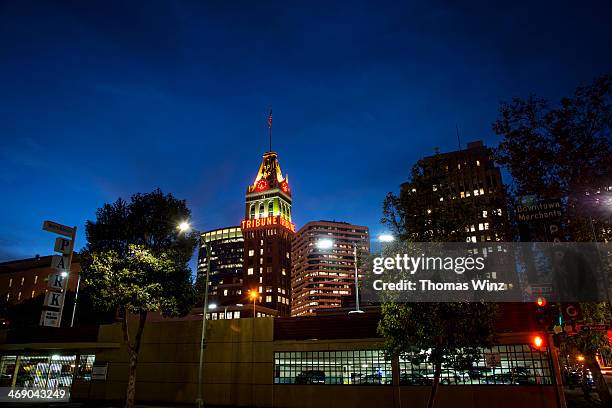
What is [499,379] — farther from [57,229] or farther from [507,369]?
[57,229]

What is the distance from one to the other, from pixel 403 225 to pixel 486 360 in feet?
35.4

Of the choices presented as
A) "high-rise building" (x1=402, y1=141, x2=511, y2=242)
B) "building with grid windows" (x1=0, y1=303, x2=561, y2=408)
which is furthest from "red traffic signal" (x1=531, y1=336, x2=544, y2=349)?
"high-rise building" (x1=402, y1=141, x2=511, y2=242)

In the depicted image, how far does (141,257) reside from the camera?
29.2m

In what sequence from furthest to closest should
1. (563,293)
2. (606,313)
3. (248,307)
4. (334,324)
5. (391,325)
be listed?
(248,307), (334,324), (606,313), (563,293), (391,325)

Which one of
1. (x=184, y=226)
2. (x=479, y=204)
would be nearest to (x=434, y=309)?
(x=479, y=204)

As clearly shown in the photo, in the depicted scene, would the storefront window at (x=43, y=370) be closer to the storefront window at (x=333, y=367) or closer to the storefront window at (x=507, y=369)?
the storefront window at (x=333, y=367)

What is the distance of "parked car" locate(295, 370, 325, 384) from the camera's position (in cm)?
2783

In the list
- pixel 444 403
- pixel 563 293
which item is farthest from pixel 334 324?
pixel 563 293

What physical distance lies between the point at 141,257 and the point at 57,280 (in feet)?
16.5

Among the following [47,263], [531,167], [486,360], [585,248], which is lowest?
A: [486,360]

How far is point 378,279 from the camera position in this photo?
62.5 ft

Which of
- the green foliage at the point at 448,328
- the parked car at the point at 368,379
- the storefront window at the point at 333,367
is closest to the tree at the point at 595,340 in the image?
the green foliage at the point at 448,328

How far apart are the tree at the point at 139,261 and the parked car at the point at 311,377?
30.8 ft

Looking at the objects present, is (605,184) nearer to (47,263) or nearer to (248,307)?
(248,307)
